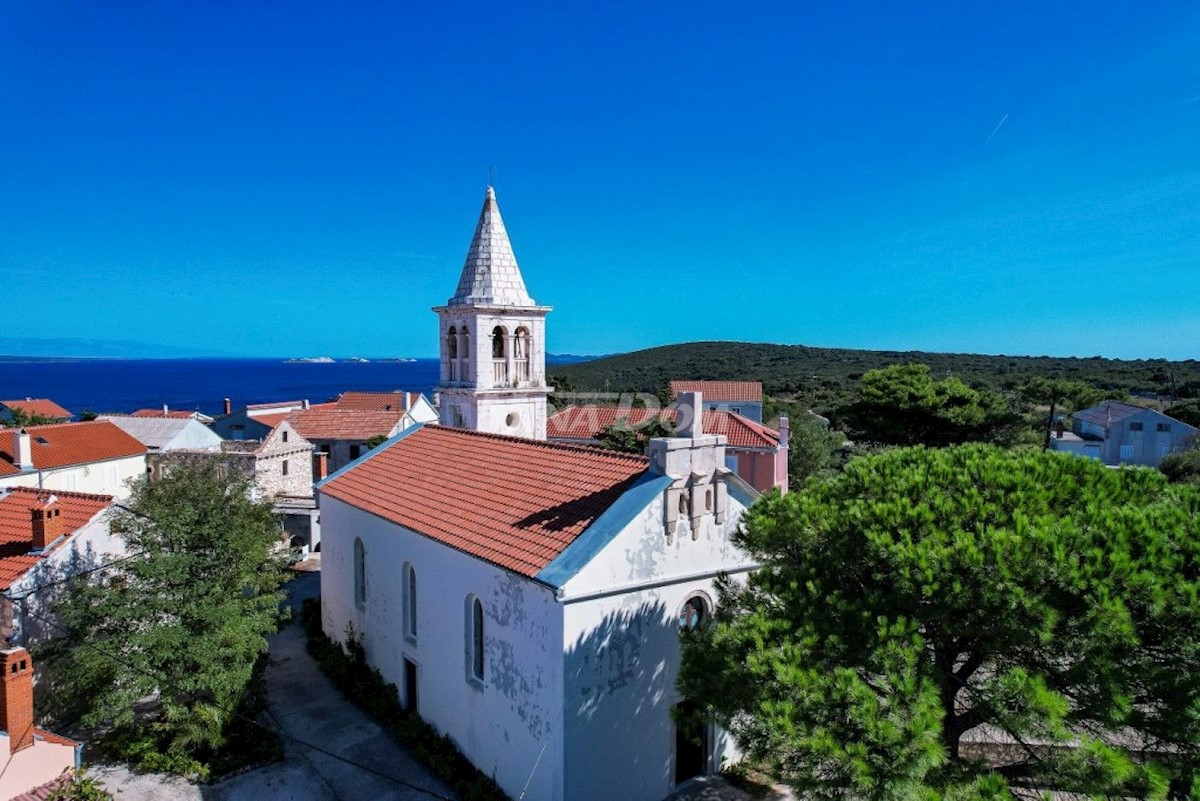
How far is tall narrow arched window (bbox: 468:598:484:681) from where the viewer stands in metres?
14.5

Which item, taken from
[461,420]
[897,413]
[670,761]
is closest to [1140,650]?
[670,761]

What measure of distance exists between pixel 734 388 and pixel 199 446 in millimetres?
41322

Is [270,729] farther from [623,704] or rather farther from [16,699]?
[623,704]

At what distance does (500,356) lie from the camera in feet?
69.9

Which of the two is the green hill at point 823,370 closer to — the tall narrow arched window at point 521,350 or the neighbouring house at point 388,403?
the neighbouring house at point 388,403

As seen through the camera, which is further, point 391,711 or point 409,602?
point 409,602

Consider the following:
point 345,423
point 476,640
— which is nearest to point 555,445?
point 476,640

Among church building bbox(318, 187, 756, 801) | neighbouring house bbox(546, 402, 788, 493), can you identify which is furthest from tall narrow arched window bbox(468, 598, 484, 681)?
neighbouring house bbox(546, 402, 788, 493)

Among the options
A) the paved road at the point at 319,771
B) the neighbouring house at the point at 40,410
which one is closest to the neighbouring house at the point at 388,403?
the neighbouring house at the point at 40,410

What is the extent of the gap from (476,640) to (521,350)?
9.52 metres

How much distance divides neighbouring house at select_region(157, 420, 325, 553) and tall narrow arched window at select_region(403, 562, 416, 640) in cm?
1784

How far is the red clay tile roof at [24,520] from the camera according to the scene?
16.2 meters

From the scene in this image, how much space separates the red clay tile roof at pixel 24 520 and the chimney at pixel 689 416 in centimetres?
1500

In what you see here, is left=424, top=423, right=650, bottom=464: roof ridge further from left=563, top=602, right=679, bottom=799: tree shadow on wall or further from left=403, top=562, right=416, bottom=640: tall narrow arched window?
left=403, top=562, right=416, bottom=640: tall narrow arched window
